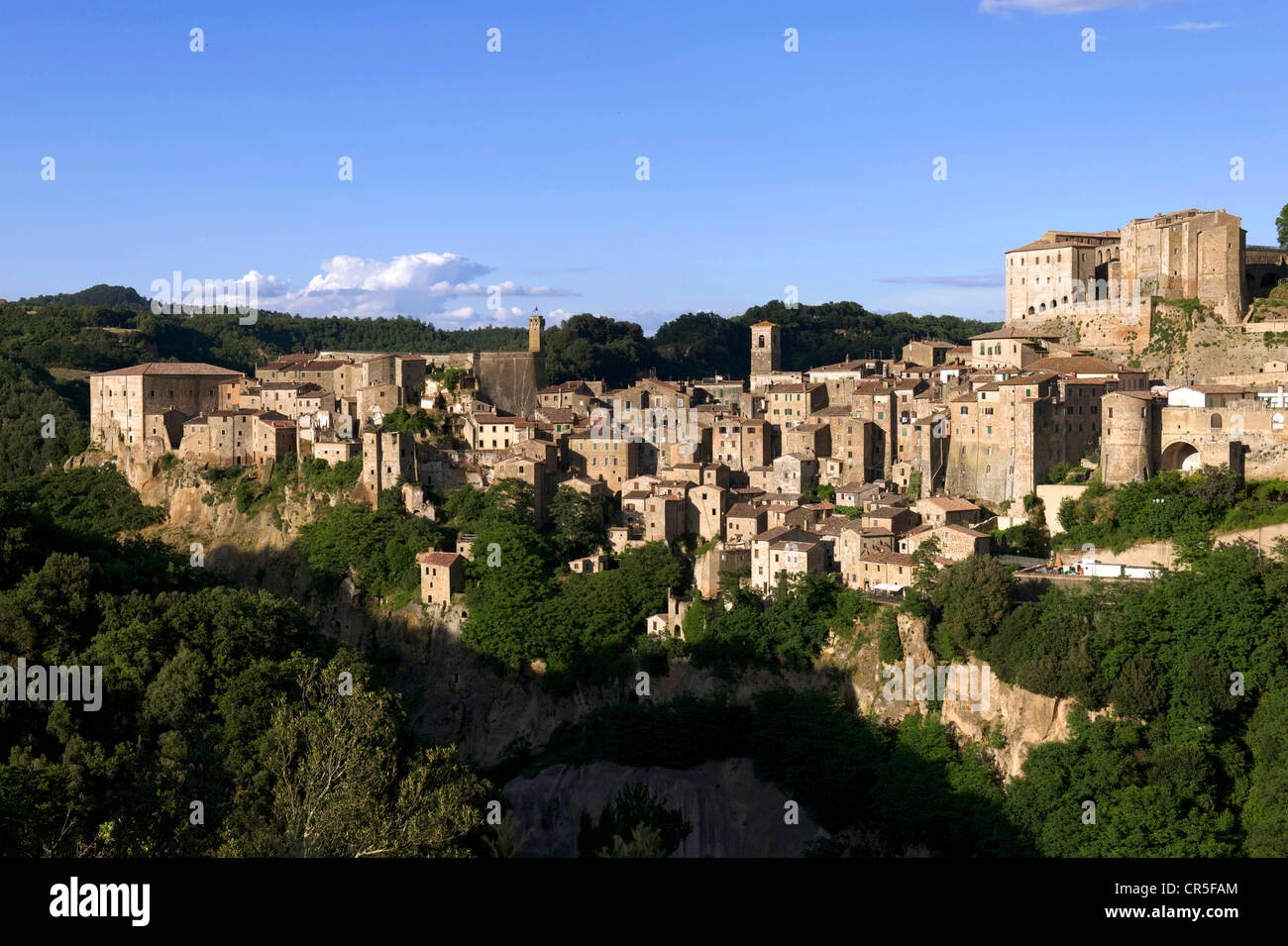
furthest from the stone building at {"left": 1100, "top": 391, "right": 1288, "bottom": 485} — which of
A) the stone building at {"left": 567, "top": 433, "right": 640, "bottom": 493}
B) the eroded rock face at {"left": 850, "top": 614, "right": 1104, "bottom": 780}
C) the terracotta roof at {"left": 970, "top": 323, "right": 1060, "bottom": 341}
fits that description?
the stone building at {"left": 567, "top": 433, "right": 640, "bottom": 493}

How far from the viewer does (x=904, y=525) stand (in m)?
36.9

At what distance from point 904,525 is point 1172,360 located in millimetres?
14775

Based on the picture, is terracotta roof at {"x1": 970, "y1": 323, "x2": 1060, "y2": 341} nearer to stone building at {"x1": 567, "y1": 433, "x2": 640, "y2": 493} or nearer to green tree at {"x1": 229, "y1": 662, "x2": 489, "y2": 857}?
stone building at {"x1": 567, "y1": 433, "x2": 640, "y2": 493}

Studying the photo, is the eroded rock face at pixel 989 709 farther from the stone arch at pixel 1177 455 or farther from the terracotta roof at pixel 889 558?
the stone arch at pixel 1177 455

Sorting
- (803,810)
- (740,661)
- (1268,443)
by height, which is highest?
(1268,443)

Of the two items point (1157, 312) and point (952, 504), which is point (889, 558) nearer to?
point (952, 504)

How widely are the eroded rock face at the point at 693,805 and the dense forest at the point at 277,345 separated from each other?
96.3ft

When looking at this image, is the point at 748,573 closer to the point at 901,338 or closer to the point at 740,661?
the point at 740,661

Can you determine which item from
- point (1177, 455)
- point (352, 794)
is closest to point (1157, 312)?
point (1177, 455)

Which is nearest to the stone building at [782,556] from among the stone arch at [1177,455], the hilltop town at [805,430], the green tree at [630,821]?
the hilltop town at [805,430]

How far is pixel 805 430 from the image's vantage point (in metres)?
44.6

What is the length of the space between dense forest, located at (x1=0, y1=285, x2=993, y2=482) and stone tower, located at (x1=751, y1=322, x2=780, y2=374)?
25.5 feet

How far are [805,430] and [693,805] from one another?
53.2ft
